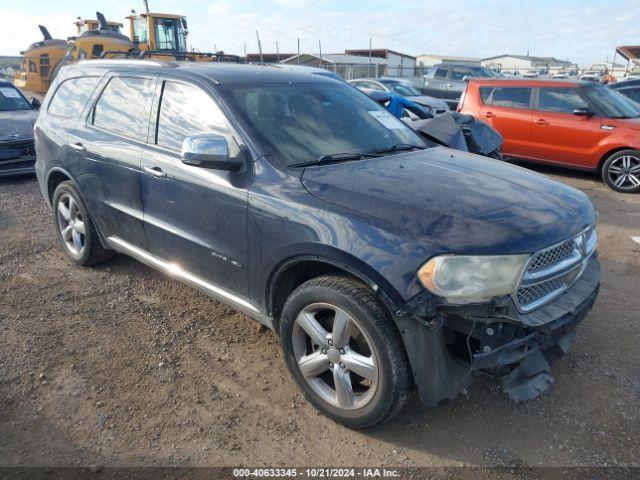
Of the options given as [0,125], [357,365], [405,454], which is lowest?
[405,454]

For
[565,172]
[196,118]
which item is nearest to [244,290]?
[196,118]

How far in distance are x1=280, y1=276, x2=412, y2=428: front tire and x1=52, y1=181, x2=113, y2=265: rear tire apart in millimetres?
2434

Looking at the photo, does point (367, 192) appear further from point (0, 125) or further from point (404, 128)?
point (0, 125)

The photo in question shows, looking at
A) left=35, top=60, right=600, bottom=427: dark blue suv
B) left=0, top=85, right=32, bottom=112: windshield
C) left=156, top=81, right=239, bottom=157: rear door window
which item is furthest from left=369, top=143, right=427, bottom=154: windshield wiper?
left=0, top=85, right=32, bottom=112: windshield

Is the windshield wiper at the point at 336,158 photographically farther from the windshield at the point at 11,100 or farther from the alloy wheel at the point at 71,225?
the windshield at the point at 11,100

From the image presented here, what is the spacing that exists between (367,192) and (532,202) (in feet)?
2.92

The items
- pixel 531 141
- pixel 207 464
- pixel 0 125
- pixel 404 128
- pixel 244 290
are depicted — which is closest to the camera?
pixel 207 464

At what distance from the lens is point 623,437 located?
2.58m

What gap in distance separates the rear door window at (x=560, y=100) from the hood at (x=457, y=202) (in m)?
5.89

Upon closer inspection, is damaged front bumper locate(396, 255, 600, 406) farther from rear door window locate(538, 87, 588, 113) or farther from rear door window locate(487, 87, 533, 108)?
rear door window locate(487, 87, 533, 108)

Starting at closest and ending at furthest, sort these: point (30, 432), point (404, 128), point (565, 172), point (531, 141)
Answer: point (30, 432)
point (404, 128)
point (531, 141)
point (565, 172)

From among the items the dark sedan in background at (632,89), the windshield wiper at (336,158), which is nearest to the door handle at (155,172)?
the windshield wiper at (336,158)

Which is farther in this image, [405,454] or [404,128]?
[404,128]

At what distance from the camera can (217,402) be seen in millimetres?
2865
